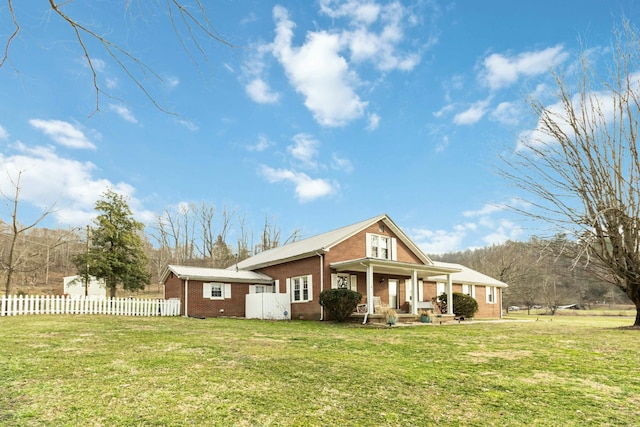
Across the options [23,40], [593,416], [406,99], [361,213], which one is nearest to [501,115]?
[406,99]

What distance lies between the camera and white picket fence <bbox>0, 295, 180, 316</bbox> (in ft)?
59.5

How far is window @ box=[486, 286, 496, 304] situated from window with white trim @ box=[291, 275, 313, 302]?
15629 millimetres

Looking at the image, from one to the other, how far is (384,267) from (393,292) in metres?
3.66

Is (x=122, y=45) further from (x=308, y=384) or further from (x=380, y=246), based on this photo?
(x=380, y=246)

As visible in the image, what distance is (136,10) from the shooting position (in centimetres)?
284

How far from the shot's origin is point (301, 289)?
71.4 feet

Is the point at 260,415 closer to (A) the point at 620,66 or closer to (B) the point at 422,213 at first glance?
(A) the point at 620,66

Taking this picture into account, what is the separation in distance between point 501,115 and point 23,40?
13850 mm

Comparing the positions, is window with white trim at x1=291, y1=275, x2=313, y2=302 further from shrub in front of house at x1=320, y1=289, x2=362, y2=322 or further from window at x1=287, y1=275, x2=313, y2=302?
shrub in front of house at x1=320, y1=289, x2=362, y2=322

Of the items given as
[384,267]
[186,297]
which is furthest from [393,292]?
[186,297]

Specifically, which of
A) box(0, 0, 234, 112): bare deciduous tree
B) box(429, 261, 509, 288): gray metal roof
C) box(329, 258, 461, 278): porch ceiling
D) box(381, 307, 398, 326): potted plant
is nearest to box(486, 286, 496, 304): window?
box(429, 261, 509, 288): gray metal roof

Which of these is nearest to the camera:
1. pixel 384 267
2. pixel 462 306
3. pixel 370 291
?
pixel 370 291

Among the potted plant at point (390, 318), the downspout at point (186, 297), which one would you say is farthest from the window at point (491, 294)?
the downspout at point (186, 297)

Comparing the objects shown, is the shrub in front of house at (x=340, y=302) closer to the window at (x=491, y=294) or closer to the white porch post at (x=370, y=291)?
the white porch post at (x=370, y=291)
